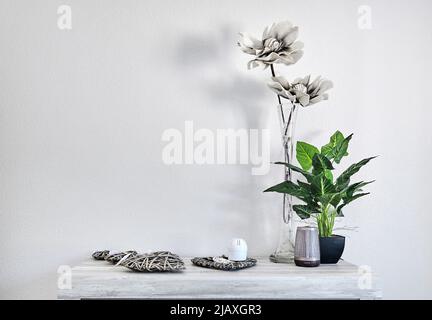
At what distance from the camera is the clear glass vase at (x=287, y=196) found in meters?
1.49

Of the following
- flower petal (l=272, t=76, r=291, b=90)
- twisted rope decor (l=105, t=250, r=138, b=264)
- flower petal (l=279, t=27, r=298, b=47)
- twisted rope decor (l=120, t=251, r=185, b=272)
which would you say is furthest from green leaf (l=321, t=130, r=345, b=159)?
twisted rope decor (l=105, t=250, r=138, b=264)

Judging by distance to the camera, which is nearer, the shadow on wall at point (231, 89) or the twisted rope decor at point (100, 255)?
the twisted rope decor at point (100, 255)

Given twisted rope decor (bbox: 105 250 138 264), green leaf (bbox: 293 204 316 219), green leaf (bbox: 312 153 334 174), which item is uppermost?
green leaf (bbox: 312 153 334 174)

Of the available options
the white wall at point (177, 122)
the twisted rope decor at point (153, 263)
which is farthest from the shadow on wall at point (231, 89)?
the twisted rope decor at point (153, 263)

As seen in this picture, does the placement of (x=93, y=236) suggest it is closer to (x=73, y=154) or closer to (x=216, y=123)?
(x=73, y=154)

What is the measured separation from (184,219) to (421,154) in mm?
924

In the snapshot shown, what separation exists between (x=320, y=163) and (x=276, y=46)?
0.42 meters

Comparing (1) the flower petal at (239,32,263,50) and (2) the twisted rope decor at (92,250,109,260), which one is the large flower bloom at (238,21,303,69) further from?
(2) the twisted rope decor at (92,250,109,260)

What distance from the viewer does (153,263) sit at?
1.32 m

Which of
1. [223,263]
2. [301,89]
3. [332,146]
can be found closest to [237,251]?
[223,263]

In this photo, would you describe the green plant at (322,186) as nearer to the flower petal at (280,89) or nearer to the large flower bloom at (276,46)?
the flower petal at (280,89)

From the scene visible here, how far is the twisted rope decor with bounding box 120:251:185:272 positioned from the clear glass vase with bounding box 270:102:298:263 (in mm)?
356

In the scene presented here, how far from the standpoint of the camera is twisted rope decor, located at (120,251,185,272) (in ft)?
4.27

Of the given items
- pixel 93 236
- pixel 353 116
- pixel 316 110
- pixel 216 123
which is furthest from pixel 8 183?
pixel 353 116
